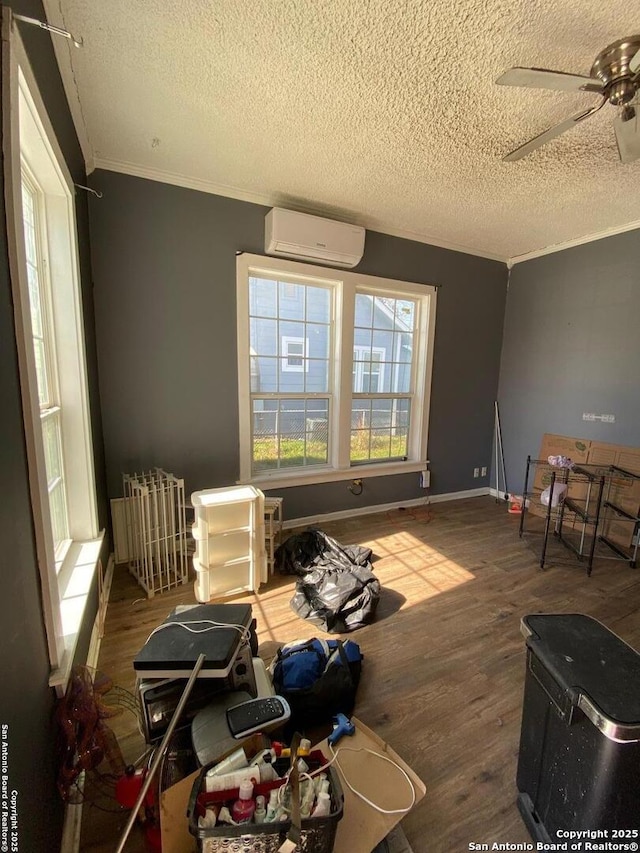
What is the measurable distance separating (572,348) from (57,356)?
14.2 feet

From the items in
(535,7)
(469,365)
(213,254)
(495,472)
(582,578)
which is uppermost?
(535,7)

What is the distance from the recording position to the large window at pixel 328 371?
9.84ft

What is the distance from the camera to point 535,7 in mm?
1271

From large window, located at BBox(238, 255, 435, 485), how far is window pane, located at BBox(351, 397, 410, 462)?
11 mm

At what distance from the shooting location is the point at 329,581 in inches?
89.0

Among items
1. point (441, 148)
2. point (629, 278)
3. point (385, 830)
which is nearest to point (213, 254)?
point (441, 148)

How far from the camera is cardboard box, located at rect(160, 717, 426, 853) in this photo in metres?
0.95

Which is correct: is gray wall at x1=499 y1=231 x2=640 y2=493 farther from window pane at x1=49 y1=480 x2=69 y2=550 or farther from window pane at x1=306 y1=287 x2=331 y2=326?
window pane at x1=49 y1=480 x2=69 y2=550

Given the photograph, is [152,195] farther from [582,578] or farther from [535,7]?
[582,578]

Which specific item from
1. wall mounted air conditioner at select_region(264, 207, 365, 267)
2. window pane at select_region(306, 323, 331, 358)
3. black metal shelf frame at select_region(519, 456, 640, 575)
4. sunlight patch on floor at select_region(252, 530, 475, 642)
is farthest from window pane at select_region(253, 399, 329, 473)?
black metal shelf frame at select_region(519, 456, 640, 575)

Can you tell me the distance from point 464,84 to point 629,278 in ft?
8.59

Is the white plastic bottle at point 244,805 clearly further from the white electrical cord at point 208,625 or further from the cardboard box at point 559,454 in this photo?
the cardboard box at point 559,454

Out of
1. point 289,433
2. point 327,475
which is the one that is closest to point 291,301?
point 289,433

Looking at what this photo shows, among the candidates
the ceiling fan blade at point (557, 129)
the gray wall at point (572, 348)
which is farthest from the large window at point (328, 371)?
the ceiling fan blade at point (557, 129)
